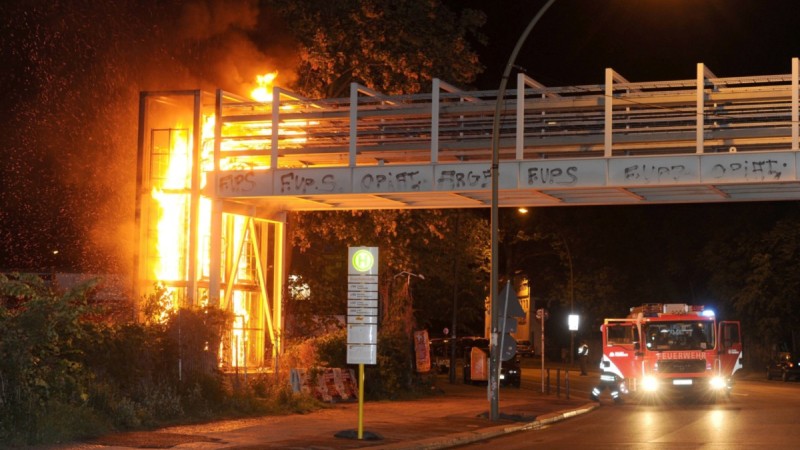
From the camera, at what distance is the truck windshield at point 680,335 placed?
29953mm

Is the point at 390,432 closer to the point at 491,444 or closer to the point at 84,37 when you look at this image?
the point at 491,444

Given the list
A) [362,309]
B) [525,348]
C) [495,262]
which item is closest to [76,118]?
[495,262]

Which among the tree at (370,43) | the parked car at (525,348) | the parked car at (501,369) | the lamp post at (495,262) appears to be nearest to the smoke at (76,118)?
the tree at (370,43)

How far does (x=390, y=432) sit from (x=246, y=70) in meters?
12.7

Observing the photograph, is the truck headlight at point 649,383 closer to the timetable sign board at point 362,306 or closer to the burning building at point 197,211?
the burning building at point 197,211

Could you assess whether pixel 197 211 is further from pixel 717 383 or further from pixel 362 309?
pixel 717 383

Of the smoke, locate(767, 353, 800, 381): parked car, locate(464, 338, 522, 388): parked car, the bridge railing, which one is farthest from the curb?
locate(767, 353, 800, 381): parked car

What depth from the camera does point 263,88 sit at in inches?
1129

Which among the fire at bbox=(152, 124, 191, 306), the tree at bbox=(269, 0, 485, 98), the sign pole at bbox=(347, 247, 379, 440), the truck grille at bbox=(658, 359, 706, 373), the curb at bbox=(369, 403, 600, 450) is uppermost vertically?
the tree at bbox=(269, 0, 485, 98)

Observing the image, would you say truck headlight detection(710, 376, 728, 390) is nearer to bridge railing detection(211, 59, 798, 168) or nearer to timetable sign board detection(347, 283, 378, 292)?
bridge railing detection(211, 59, 798, 168)

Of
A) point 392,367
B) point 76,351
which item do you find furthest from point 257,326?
point 76,351

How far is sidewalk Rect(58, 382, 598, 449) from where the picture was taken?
16.4m

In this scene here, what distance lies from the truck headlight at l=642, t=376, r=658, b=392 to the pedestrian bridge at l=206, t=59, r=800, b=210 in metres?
7.73

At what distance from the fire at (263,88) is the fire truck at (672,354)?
1230cm
